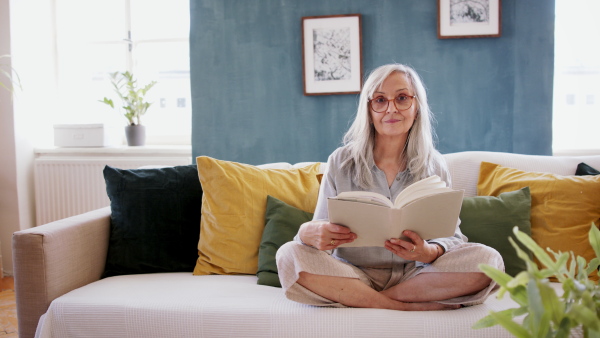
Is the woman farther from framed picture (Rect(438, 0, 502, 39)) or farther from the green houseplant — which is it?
framed picture (Rect(438, 0, 502, 39))

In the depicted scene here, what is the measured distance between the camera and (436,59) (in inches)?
117

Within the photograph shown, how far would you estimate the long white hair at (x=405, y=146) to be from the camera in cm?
185

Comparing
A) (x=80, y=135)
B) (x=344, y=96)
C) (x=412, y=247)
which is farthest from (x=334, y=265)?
(x=80, y=135)

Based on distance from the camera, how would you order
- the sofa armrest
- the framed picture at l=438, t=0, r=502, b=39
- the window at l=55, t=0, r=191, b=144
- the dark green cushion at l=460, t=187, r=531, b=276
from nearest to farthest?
the sofa armrest, the dark green cushion at l=460, t=187, r=531, b=276, the framed picture at l=438, t=0, r=502, b=39, the window at l=55, t=0, r=191, b=144

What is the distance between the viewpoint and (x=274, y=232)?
2023 millimetres

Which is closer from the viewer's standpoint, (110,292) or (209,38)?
(110,292)

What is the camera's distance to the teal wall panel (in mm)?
2934

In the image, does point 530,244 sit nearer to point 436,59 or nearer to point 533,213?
point 533,213

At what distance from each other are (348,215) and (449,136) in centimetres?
172

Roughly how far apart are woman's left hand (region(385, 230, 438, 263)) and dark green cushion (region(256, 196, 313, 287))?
1.80ft

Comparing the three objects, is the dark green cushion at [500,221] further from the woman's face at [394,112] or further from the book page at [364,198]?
the book page at [364,198]

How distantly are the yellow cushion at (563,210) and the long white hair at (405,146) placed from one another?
392 millimetres

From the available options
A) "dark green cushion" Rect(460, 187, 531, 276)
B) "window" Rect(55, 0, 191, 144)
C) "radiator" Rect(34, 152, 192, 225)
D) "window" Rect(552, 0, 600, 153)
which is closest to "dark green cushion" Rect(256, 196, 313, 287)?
"dark green cushion" Rect(460, 187, 531, 276)

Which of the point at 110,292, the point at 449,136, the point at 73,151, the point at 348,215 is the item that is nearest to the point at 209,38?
the point at 73,151
